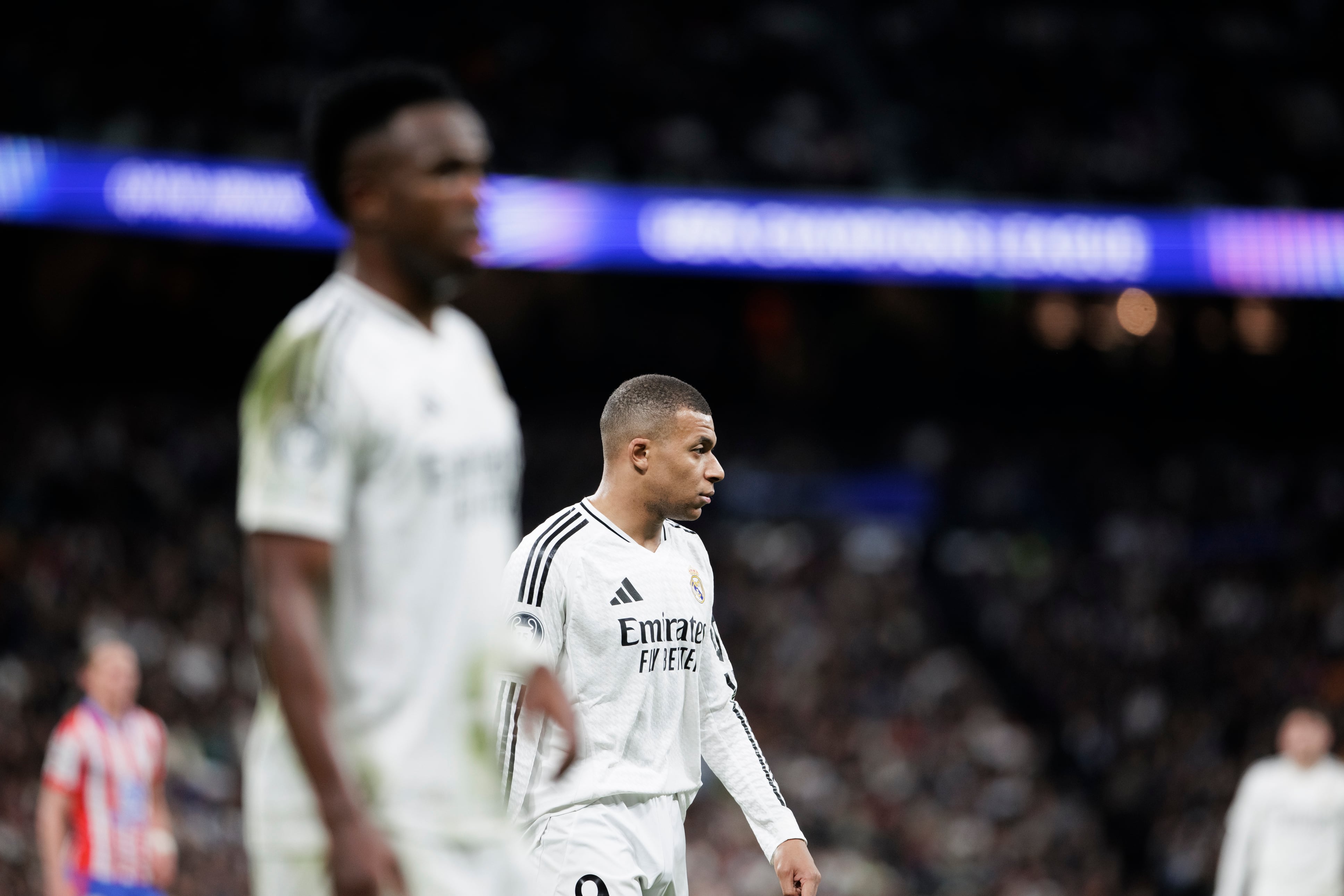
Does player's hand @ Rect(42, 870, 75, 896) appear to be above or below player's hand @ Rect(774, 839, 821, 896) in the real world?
above

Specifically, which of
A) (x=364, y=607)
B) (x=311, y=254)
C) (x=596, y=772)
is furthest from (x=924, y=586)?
(x=364, y=607)

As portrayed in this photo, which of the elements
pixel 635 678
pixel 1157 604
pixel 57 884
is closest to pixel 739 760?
pixel 635 678

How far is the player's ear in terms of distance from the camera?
500cm

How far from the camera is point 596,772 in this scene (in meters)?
4.62

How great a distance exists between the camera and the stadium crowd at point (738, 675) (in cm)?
1462

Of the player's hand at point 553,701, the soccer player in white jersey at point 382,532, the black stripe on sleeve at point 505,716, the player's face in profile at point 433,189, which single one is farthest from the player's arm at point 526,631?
the player's face in profile at point 433,189

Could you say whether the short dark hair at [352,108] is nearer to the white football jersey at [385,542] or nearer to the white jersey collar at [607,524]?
the white football jersey at [385,542]

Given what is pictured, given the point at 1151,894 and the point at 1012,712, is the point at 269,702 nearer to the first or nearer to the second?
the point at 1151,894

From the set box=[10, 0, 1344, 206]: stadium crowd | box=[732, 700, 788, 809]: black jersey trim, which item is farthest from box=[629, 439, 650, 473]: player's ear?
box=[10, 0, 1344, 206]: stadium crowd

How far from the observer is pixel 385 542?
8.18 ft

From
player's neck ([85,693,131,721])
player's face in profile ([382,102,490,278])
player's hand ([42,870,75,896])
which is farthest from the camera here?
player's neck ([85,693,131,721])

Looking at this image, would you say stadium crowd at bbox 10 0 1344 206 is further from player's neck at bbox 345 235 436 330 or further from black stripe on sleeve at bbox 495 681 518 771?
player's neck at bbox 345 235 436 330

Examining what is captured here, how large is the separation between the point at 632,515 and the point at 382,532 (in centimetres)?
254

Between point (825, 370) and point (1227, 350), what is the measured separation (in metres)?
5.96
